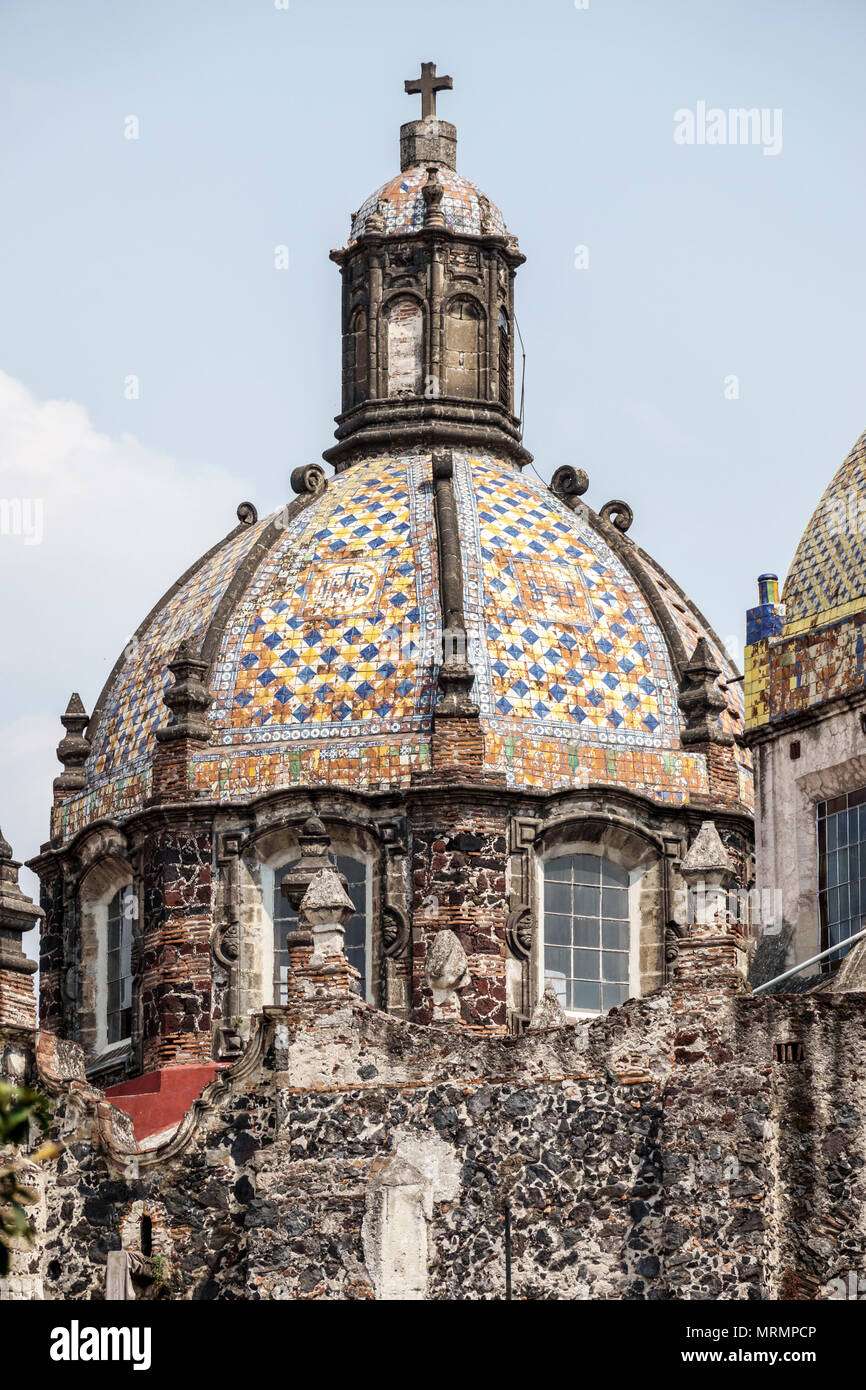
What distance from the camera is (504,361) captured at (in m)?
49.2

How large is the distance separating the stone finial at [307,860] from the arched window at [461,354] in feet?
25.0

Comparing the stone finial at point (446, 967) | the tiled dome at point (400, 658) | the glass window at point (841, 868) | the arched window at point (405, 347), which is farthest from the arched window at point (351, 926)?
the glass window at point (841, 868)

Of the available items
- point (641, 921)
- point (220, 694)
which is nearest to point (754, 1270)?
point (641, 921)

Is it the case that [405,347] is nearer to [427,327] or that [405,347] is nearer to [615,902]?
[427,327]

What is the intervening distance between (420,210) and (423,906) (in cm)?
1039

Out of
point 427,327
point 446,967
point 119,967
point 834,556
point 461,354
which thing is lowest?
point 446,967

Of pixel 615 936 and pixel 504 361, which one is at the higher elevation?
pixel 504 361

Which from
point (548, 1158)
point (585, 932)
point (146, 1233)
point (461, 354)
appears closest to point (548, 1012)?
point (585, 932)

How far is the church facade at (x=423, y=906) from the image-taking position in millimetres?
34156

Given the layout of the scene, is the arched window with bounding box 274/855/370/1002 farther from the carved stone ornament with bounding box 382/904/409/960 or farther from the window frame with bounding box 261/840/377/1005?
the carved stone ornament with bounding box 382/904/409/960

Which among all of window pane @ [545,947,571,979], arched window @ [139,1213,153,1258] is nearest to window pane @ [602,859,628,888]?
window pane @ [545,947,571,979]

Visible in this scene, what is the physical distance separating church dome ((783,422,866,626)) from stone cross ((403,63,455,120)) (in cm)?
1391

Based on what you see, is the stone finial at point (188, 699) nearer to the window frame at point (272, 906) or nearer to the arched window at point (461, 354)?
the window frame at point (272, 906)
